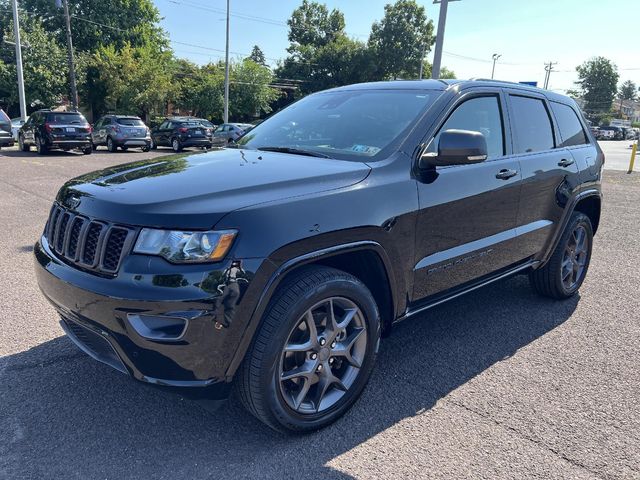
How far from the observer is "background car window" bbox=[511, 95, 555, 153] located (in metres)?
3.89

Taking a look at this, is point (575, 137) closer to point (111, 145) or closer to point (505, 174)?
point (505, 174)

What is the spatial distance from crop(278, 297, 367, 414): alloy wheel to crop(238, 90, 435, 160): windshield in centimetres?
93

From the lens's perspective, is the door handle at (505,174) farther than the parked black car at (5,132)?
No

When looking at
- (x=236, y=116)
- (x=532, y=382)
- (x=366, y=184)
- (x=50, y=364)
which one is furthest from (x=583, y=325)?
(x=236, y=116)

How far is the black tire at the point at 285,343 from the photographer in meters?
2.33

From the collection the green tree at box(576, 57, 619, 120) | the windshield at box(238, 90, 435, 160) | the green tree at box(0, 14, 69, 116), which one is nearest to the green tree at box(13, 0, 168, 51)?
the green tree at box(0, 14, 69, 116)

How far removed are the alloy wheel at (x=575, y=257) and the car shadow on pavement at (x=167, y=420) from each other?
1.20m

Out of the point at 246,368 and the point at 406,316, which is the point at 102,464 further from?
the point at 406,316

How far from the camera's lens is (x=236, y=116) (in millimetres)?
43250

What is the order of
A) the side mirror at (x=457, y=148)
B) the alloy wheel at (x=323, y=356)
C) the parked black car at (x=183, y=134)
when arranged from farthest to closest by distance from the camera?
1. the parked black car at (x=183, y=134)
2. the side mirror at (x=457, y=148)
3. the alloy wheel at (x=323, y=356)

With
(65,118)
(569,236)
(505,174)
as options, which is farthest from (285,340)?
(65,118)

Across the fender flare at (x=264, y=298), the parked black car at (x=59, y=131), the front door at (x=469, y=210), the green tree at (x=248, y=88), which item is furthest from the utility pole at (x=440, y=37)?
the green tree at (x=248, y=88)

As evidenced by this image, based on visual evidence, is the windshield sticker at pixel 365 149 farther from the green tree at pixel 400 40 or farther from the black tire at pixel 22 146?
the green tree at pixel 400 40

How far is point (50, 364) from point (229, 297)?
5.77 feet
